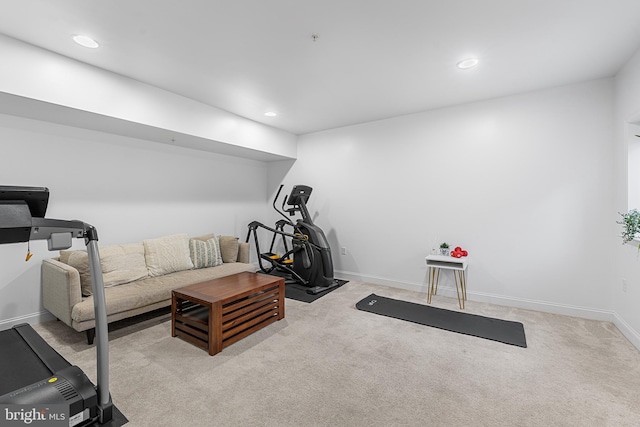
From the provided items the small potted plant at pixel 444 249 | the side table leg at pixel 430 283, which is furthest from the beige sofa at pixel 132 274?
the small potted plant at pixel 444 249

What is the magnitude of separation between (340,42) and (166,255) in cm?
307

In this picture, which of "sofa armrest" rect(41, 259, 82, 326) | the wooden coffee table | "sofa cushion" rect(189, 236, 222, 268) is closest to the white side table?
the wooden coffee table

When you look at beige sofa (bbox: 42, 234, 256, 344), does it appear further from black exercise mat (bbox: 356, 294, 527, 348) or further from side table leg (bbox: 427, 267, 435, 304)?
side table leg (bbox: 427, 267, 435, 304)

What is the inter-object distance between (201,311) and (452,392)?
2.28 m

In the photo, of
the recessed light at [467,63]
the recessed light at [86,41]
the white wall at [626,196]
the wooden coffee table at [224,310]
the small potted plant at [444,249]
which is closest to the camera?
the recessed light at [86,41]

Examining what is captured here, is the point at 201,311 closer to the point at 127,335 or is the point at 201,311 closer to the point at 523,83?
the point at 127,335

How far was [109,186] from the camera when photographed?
3553 mm

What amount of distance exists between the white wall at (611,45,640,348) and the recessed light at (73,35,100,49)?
4.63 m

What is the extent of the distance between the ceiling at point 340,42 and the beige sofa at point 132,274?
191 centimetres

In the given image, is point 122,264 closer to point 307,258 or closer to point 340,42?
point 307,258

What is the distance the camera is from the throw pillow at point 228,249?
14.2 feet

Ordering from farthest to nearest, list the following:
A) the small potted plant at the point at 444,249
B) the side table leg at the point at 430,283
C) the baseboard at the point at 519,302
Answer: the small potted plant at the point at 444,249, the side table leg at the point at 430,283, the baseboard at the point at 519,302

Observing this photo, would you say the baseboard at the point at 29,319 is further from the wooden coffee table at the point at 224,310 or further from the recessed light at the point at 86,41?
the recessed light at the point at 86,41

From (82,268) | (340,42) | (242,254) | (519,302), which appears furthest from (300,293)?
(340,42)
